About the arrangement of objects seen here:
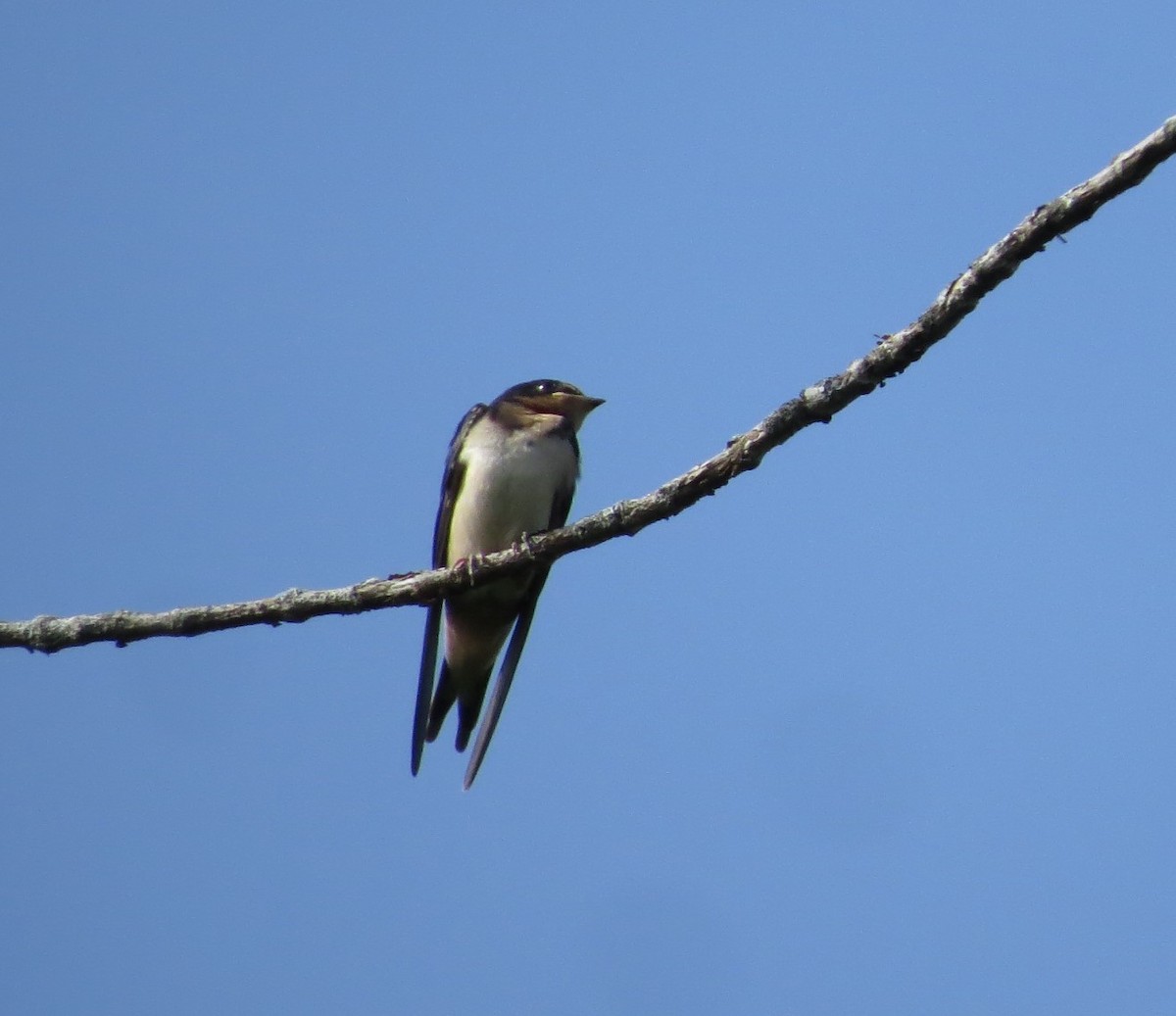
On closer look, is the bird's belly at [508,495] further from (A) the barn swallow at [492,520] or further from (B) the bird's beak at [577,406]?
(B) the bird's beak at [577,406]

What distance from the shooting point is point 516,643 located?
770 cm

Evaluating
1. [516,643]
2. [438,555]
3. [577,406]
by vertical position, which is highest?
[577,406]

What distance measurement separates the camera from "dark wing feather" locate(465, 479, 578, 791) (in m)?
7.49

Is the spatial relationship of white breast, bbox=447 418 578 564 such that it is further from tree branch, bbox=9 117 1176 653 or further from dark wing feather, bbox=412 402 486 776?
tree branch, bbox=9 117 1176 653

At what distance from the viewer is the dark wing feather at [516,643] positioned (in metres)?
7.49

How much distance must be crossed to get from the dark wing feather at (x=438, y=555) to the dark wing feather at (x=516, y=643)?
0.30 metres

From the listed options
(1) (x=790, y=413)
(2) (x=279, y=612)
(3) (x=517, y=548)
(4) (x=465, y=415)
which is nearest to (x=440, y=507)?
(4) (x=465, y=415)

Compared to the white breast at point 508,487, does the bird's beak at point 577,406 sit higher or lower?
higher


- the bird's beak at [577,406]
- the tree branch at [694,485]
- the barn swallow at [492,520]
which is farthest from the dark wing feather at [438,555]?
the tree branch at [694,485]

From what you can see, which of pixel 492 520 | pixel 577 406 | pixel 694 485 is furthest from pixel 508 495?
pixel 694 485

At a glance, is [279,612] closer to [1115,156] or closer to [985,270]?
[985,270]

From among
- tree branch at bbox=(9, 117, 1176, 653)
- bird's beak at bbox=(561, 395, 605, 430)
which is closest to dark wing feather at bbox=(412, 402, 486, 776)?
bird's beak at bbox=(561, 395, 605, 430)

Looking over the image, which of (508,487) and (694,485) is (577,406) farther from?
(694,485)

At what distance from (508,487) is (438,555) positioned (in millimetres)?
730
